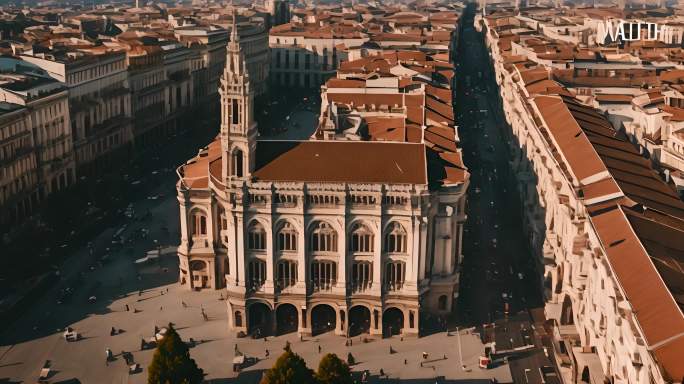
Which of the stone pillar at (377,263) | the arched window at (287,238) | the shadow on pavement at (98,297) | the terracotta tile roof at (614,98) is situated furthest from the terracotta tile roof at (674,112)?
the shadow on pavement at (98,297)

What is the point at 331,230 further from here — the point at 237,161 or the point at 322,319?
the point at 237,161

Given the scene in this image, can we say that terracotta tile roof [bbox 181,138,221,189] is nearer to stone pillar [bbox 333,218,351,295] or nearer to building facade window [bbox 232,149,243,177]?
building facade window [bbox 232,149,243,177]

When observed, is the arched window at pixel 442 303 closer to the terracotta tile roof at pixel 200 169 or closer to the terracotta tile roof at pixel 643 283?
the terracotta tile roof at pixel 643 283

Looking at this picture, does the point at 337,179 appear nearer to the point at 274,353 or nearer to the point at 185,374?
the point at 274,353

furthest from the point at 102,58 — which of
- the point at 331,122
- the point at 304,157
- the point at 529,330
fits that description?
Answer: the point at 529,330

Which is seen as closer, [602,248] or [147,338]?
[602,248]

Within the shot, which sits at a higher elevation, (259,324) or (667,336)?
(667,336)

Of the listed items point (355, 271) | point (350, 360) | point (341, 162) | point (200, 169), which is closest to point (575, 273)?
point (355, 271)

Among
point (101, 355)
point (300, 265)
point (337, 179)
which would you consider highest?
point (337, 179)
